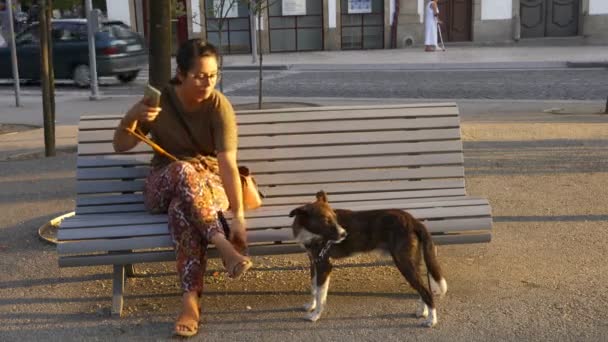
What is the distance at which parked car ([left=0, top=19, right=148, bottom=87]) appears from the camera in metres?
18.3

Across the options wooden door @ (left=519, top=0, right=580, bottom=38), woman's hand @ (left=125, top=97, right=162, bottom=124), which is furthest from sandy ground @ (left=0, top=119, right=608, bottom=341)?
wooden door @ (left=519, top=0, right=580, bottom=38)

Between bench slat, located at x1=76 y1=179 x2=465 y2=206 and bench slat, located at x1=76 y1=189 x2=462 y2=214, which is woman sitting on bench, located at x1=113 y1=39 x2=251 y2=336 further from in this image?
bench slat, located at x1=76 y1=179 x2=465 y2=206

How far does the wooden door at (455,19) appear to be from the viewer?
2819 cm

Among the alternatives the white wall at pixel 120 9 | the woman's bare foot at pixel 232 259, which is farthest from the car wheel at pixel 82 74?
the woman's bare foot at pixel 232 259

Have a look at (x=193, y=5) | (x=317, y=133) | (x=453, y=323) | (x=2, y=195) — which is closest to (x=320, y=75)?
(x=193, y=5)

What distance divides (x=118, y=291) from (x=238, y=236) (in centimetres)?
74

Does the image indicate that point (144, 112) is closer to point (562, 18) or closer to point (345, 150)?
point (345, 150)

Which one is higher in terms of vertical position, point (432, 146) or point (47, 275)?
point (432, 146)

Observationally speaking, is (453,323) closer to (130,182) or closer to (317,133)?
(317,133)

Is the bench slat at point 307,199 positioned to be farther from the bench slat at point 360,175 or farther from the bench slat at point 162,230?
the bench slat at point 162,230

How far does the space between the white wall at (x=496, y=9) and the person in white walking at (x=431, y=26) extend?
9.67 ft

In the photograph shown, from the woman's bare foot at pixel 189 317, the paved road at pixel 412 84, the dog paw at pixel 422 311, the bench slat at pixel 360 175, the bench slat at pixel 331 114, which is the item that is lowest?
the paved road at pixel 412 84

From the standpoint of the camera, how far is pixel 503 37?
91.1ft

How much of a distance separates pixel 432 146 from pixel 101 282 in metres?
2.18
